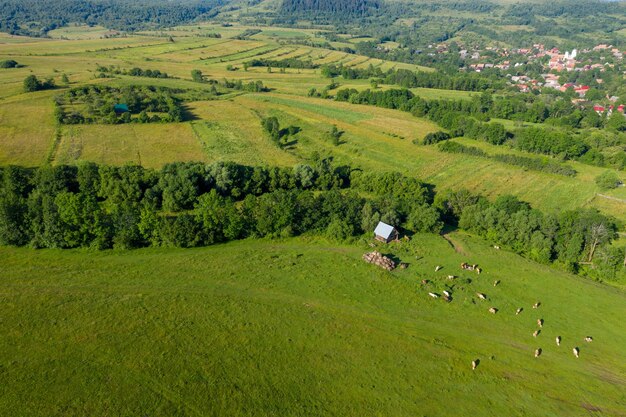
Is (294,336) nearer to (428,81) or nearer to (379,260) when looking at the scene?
(379,260)

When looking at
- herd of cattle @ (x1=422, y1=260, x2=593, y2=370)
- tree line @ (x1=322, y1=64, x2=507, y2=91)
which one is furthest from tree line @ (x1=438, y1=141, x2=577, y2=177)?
tree line @ (x1=322, y1=64, x2=507, y2=91)

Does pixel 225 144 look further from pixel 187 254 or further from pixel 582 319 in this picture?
pixel 582 319

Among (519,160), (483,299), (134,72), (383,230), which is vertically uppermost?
(134,72)

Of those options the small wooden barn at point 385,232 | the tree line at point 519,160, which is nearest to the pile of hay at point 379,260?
the small wooden barn at point 385,232

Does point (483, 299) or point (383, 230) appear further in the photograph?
point (383, 230)

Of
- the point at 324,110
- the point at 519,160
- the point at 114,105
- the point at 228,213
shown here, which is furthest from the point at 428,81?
the point at 228,213

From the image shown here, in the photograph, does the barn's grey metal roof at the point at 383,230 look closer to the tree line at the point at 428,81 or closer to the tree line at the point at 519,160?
the tree line at the point at 519,160

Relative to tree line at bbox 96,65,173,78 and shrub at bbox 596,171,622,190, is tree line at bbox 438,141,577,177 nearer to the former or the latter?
shrub at bbox 596,171,622,190
